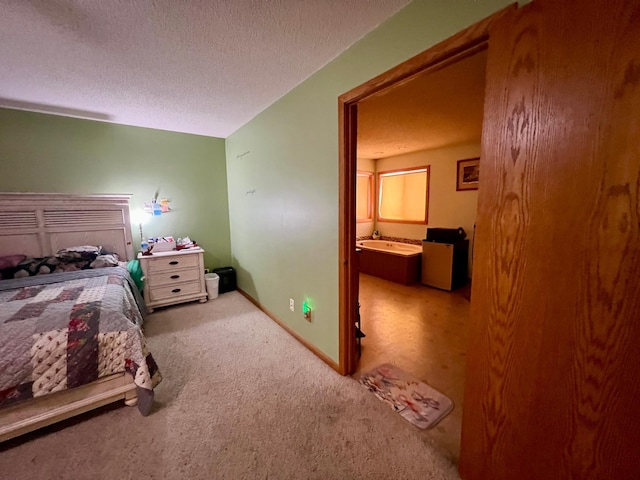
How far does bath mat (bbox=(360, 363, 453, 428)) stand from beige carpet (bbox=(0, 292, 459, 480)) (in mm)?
71

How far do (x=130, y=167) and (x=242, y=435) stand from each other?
329 cm

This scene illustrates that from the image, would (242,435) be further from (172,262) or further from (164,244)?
(164,244)

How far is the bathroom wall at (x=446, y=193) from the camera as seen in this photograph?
13.0ft

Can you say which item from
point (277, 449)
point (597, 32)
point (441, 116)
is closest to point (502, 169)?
point (597, 32)

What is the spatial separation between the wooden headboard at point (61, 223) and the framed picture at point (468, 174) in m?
4.65

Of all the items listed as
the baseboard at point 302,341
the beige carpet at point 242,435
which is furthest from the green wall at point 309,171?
the beige carpet at point 242,435

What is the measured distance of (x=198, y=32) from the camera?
1502mm

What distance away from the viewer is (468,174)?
3.91 meters

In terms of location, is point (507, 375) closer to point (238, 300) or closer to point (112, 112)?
point (238, 300)

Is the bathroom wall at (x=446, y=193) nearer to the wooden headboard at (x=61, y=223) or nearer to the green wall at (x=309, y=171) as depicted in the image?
the green wall at (x=309, y=171)

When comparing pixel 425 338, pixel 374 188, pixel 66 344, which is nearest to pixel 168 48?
pixel 66 344

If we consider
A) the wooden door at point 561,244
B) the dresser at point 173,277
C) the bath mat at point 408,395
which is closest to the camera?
the wooden door at point 561,244

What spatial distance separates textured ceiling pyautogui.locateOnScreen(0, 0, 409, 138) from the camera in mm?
1329

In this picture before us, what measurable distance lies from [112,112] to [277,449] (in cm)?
347
